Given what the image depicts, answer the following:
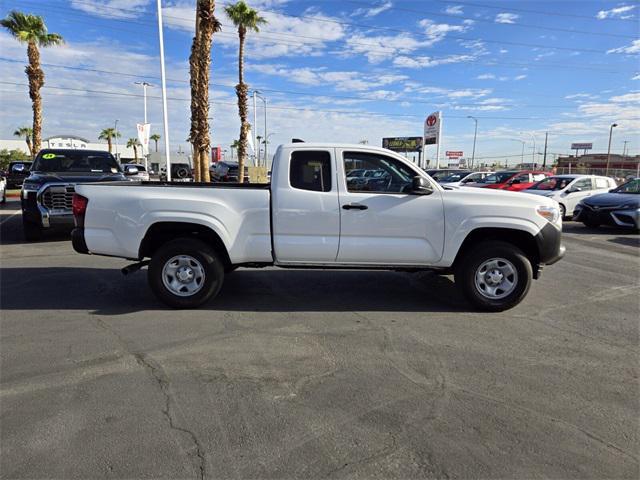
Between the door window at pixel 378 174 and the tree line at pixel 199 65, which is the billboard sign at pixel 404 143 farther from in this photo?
the door window at pixel 378 174

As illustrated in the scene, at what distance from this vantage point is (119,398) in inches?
131

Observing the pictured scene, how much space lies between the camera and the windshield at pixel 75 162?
35.3 ft

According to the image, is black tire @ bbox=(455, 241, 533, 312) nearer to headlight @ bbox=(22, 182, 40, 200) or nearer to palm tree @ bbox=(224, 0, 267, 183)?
headlight @ bbox=(22, 182, 40, 200)

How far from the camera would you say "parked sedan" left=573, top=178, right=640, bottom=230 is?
12.0 m

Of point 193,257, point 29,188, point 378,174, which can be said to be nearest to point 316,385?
point 193,257

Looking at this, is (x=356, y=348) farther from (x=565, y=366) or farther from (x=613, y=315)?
(x=613, y=315)

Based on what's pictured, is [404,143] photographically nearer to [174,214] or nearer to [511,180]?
[511,180]

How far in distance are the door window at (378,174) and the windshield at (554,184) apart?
41.3ft

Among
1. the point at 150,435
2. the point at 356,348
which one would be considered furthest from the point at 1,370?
the point at 356,348

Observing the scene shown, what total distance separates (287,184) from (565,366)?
337 cm

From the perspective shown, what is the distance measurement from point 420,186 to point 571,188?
41.7 ft

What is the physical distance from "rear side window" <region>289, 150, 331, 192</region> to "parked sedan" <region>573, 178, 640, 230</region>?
1058 centimetres

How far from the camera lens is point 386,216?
5.22 m

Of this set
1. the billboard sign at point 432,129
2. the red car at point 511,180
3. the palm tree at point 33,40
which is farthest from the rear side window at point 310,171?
the billboard sign at point 432,129
